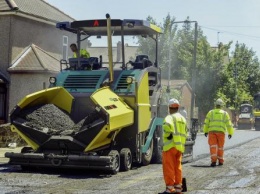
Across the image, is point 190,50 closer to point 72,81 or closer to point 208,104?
point 208,104

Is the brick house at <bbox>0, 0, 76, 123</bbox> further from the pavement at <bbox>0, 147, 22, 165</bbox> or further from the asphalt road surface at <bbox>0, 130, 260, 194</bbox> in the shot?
the asphalt road surface at <bbox>0, 130, 260, 194</bbox>

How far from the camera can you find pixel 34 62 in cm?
2348

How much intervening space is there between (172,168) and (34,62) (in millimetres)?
16139

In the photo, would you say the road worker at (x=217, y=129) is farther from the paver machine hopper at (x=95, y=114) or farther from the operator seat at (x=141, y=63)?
the operator seat at (x=141, y=63)

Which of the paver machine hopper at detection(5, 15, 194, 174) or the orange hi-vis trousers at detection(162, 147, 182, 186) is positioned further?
the paver machine hopper at detection(5, 15, 194, 174)

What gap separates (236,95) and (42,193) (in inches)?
1821

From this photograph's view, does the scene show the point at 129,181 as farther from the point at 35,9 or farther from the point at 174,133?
the point at 35,9

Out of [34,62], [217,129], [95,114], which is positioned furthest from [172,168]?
[34,62]

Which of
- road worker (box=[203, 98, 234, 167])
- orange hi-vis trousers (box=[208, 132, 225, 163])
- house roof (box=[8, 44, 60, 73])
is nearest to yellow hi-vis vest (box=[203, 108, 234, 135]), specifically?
road worker (box=[203, 98, 234, 167])

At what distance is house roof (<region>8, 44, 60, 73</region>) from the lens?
2300 centimetres

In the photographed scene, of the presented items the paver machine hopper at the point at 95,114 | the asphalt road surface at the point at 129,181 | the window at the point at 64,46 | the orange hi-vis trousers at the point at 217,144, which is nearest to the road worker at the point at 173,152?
the asphalt road surface at the point at 129,181

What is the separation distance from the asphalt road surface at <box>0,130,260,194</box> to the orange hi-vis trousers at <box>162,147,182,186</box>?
41 cm

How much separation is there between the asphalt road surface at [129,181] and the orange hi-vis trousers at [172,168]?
0.41 meters

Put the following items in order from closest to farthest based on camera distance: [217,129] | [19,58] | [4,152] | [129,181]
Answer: [129,181]
[217,129]
[4,152]
[19,58]
